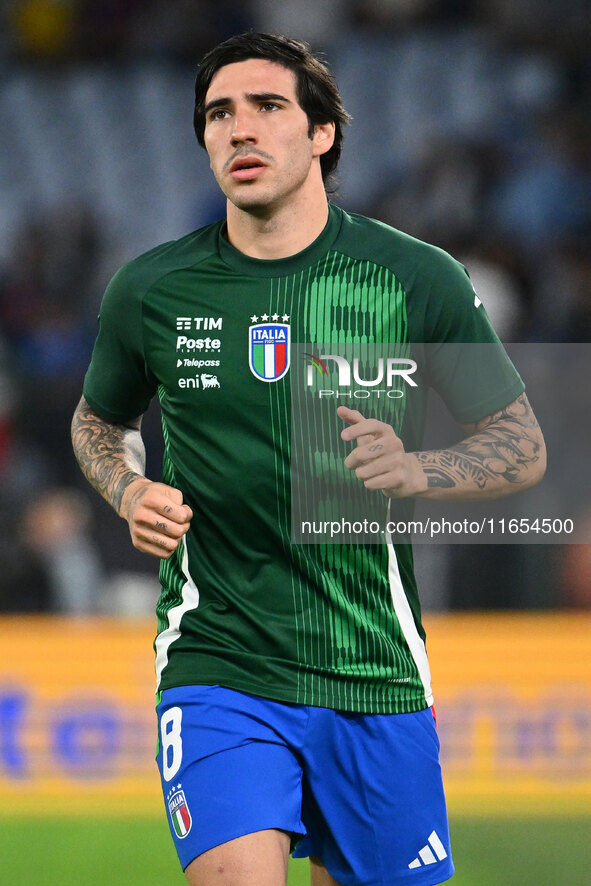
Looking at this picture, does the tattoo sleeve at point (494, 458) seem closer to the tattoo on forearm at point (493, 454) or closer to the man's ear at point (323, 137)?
the tattoo on forearm at point (493, 454)

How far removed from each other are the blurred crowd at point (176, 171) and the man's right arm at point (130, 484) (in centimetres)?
426

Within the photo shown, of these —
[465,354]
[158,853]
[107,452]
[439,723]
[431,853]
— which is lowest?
[158,853]

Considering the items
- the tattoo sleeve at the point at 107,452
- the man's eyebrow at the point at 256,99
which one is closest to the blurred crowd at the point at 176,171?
the tattoo sleeve at the point at 107,452

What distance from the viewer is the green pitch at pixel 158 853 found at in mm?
5023

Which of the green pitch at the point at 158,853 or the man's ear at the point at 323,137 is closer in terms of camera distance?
the man's ear at the point at 323,137

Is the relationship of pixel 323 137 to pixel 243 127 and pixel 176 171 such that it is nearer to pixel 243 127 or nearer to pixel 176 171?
pixel 243 127

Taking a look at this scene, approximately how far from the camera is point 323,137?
3238 millimetres

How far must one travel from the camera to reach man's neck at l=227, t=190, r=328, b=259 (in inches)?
121

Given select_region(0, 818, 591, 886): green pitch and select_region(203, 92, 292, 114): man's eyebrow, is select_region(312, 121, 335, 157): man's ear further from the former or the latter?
select_region(0, 818, 591, 886): green pitch

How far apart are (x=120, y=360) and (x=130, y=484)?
0.36 m

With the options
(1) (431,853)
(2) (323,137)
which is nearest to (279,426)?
(2) (323,137)

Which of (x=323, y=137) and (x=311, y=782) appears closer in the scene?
(x=311, y=782)

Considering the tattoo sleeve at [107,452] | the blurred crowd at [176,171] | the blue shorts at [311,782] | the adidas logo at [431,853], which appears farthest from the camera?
the blurred crowd at [176,171]

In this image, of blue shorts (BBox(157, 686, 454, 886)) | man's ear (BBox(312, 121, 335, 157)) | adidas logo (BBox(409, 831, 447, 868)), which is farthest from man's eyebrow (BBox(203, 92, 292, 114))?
adidas logo (BBox(409, 831, 447, 868))
